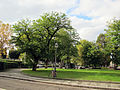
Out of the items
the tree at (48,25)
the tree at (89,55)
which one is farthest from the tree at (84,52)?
the tree at (48,25)

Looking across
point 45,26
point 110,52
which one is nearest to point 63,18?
point 45,26

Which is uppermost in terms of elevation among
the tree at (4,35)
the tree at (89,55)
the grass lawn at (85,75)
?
the tree at (4,35)

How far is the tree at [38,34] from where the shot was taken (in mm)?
26225

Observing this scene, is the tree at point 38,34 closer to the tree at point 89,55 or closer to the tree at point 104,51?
the tree at point 104,51

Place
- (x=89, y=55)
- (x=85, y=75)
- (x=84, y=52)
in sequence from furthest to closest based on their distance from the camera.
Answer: (x=84, y=52) → (x=89, y=55) → (x=85, y=75)

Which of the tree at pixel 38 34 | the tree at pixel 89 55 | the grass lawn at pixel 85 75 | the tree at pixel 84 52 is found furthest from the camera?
the tree at pixel 84 52

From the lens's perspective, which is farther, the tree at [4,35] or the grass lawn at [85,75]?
the tree at [4,35]

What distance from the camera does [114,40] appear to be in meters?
20.4

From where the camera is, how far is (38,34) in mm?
27453

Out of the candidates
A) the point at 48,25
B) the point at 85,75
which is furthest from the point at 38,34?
the point at 85,75

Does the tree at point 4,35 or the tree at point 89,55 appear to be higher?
the tree at point 4,35

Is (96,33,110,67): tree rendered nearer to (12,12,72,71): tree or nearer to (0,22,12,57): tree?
(12,12,72,71): tree

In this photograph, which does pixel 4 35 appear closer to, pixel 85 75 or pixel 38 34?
pixel 38 34

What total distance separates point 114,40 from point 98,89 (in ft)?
39.0
